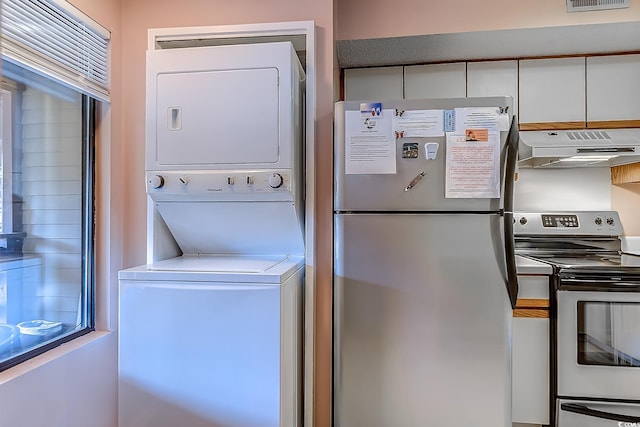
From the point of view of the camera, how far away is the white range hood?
6.66 ft

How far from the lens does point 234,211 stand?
1739 mm

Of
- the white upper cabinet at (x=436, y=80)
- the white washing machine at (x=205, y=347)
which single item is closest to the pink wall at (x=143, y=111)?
the white washing machine at (x=205, y=347)

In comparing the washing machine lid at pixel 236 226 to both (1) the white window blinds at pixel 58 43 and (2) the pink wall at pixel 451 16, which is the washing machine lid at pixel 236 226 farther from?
(2) the pink wall at pixel 451 16

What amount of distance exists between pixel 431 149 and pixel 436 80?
3.08ft

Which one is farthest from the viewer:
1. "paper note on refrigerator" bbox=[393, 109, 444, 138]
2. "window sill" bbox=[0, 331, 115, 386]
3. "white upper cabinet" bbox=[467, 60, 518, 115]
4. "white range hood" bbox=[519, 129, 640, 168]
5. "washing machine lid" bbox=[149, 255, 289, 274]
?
"white upper cabinet" bbox=[467, 60, 518, 115]

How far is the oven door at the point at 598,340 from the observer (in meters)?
1.79

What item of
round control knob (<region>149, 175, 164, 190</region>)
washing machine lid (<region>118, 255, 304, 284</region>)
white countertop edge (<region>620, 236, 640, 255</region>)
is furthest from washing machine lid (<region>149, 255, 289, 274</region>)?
white countertop edge (<region>620, 236, 640, 255</region>)

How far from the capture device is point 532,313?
73.4 inches

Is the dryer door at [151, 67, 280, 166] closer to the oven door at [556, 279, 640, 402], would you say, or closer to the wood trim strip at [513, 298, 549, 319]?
the wood trim strip at [513, 298, 549, 319]

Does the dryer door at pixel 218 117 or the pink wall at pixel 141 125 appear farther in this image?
the pink wall at pixel 141 125

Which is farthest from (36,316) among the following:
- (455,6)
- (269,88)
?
(455,6)

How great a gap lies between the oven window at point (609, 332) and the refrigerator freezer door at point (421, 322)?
20.2 inches

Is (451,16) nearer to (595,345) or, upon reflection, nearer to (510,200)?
(510,200)

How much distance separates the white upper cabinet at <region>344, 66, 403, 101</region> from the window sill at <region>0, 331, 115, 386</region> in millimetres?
1948
